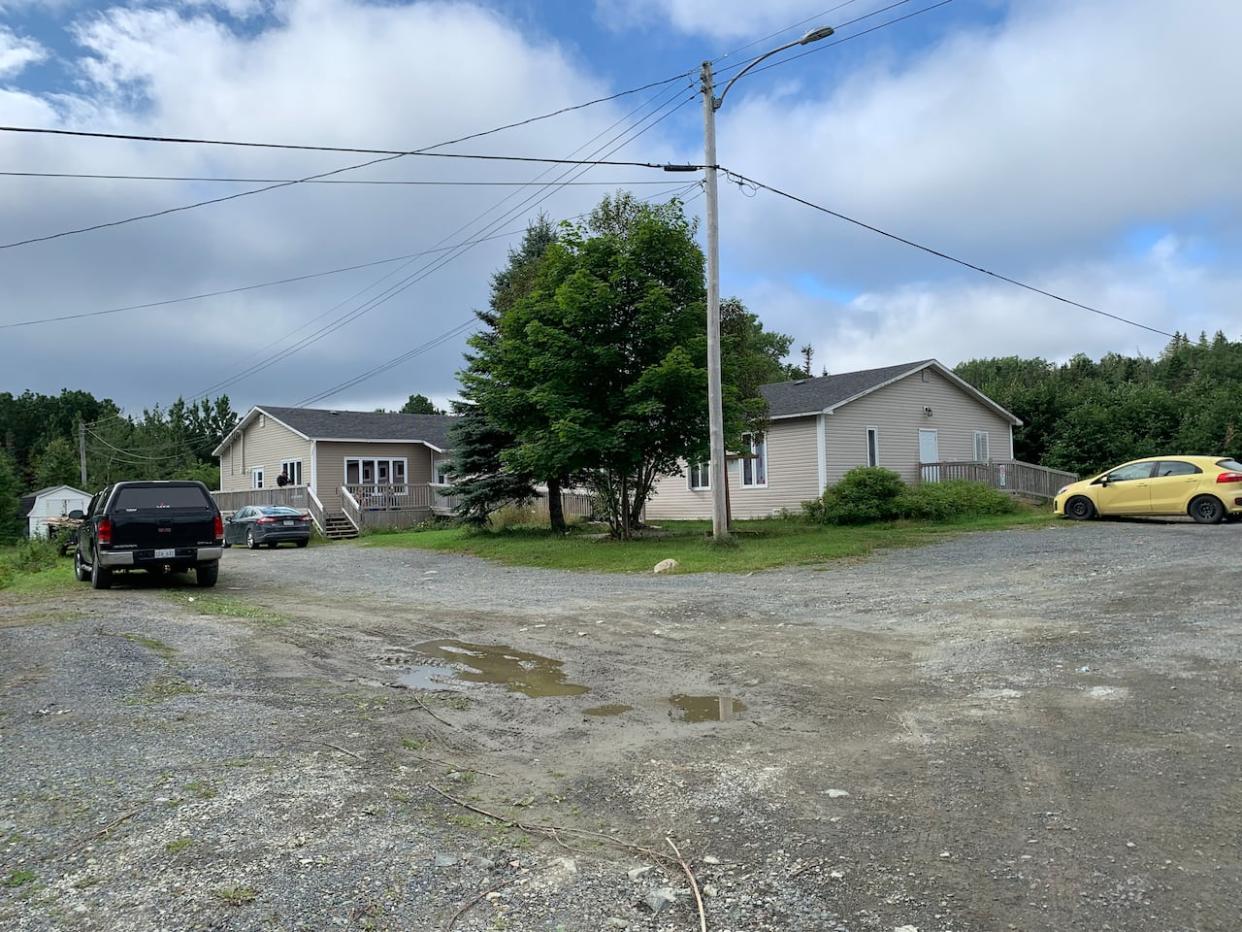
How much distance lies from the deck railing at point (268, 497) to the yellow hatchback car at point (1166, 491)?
27024 millimetres

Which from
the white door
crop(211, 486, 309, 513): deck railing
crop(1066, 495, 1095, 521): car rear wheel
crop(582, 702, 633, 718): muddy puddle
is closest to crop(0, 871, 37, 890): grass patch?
crop(582, 702, 633, 718): muddy puddle

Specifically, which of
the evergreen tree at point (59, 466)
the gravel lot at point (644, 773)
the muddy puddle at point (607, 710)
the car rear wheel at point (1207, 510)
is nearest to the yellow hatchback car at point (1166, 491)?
the car rear wheel at point (1207, 510)

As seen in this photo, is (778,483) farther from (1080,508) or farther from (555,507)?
(1080,508)

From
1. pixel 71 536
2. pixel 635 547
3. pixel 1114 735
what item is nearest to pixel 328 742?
pixel 1114 735

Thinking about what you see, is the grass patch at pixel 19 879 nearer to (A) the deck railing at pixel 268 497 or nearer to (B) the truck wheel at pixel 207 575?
(B) the truck wheel at pixel 207 575

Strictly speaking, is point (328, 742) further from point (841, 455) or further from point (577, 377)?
point (841, 455)

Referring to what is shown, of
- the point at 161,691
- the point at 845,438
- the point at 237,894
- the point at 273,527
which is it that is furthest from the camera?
the point at 273,527

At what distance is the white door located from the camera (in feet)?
101

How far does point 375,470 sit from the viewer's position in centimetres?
3906

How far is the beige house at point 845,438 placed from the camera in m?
28.5

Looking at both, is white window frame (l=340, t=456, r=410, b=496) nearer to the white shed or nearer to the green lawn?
the green lawn

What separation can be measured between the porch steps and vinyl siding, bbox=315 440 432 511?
1.98 meters

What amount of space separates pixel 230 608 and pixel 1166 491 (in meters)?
19.6

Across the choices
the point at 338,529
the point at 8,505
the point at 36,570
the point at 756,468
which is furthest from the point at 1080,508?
the point at 8,505
